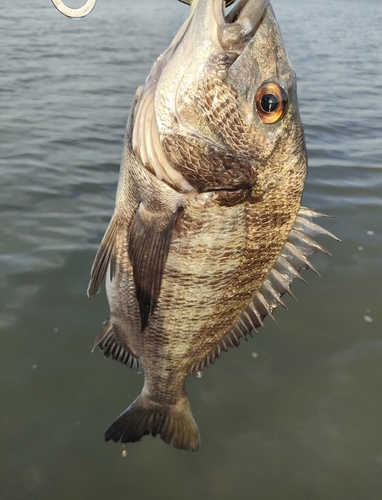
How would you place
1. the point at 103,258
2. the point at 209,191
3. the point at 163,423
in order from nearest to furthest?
the point at 209,191
the point at 103,258
the point at 163,423

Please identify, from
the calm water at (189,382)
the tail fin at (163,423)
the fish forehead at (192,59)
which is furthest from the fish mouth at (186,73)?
the calm water at (189,382)

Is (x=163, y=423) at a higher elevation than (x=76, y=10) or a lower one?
lower

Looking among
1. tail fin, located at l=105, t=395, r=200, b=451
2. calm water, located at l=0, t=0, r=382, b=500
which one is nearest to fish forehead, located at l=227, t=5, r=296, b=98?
tail fin, located at l=105, t=395, r=200, b=451

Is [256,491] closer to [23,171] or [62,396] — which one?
[62,396]

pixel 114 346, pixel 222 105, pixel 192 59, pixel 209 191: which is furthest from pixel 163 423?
pixel 192 59

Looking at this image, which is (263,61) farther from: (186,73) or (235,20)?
(186,73)

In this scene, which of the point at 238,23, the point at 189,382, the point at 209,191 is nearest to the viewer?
the point at 238,23

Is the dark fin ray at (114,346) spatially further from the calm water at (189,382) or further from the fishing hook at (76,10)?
the fishing hook at (76,10)

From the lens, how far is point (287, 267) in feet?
7.10

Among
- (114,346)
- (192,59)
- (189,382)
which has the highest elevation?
(192,59)

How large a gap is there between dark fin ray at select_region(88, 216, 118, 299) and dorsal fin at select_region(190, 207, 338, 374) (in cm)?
73

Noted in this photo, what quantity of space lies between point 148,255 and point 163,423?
104 cm

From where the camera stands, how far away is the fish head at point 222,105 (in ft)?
5.50

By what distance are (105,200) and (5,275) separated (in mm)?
1479
